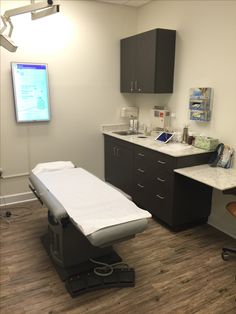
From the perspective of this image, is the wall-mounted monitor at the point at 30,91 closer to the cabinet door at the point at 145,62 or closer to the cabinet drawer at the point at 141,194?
the cabinet door at the point at 145,62

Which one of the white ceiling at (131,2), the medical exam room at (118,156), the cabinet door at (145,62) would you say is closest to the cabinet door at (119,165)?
the medical exam room at (118,156)

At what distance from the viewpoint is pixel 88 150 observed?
4129mm

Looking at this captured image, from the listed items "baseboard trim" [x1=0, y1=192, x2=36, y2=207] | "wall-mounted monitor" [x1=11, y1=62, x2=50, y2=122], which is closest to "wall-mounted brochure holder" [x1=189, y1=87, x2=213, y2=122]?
"wall-mounted monitor" [x1=11, y1=62, x2=50, y2=122]

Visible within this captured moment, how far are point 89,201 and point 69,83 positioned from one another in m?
2.19

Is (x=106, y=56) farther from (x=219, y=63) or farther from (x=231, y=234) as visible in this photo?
(x=231, y=234)

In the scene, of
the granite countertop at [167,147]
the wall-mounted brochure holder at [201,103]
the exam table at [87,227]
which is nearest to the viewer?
the exam table at [87,227]

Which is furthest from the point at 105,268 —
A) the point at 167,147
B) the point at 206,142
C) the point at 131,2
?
the point at 131,2

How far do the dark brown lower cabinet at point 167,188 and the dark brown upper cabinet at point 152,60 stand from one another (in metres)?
0.83

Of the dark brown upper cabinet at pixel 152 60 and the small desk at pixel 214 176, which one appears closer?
the small desk at pixel 214 176

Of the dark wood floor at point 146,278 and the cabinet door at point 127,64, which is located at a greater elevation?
the cabinet door at point 127,64

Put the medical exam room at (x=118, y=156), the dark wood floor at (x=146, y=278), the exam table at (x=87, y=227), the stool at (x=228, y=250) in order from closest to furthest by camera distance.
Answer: the exam table at (x=87, y=227) < the dark wood floor at (x=146, y=278) < the medical exam room at (x=118, y=156) < the stool at (x=228, y=250)

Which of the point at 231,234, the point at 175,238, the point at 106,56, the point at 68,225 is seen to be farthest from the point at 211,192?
the point at 106,56

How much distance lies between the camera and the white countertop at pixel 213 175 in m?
2.33

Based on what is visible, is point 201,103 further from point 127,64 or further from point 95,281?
point 95,281
